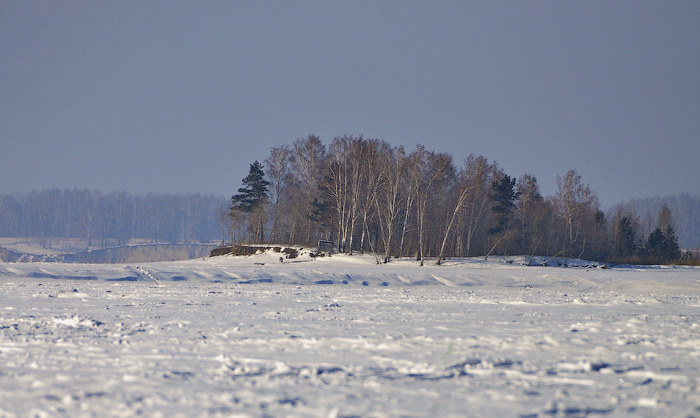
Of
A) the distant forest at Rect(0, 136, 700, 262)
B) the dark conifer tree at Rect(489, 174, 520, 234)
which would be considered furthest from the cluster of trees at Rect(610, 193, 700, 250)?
the dark conifer tree at Rect(489, 174, 520, 234)

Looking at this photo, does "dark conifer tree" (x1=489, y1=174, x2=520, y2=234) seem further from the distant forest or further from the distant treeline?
the distant treeline

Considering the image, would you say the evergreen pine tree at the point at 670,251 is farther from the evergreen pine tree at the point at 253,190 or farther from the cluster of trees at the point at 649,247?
the evergreen pine tree at the point at 253,190

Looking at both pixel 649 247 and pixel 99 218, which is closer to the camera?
pixel 649 247

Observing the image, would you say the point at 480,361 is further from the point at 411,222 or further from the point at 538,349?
the point at 411,222

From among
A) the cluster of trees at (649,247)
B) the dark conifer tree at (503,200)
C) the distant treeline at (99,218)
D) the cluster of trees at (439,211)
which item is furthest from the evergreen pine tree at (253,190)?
the distant treeline at (99,218)

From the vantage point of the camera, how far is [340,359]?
4.47 metres

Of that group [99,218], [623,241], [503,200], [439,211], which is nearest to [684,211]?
[623,241]

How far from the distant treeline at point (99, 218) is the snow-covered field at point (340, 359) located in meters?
96.9

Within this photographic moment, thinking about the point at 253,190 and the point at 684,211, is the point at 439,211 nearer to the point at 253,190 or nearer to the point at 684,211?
the point at 253,190

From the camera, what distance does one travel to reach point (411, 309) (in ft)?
27.2

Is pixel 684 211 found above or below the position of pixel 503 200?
above

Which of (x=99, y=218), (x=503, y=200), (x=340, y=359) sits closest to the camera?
(x=340, y=359)

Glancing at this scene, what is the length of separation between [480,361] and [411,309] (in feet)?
12.8

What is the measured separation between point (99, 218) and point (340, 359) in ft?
387
